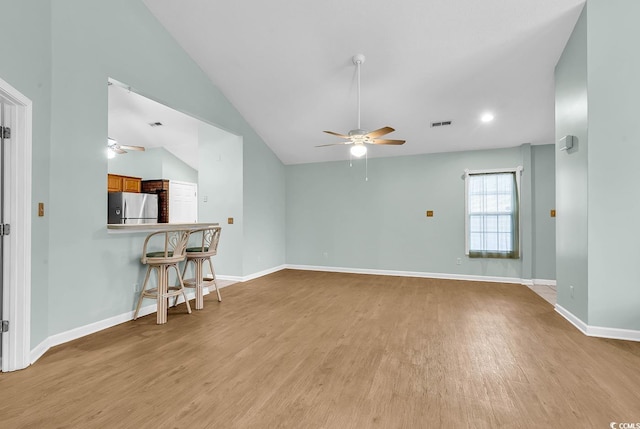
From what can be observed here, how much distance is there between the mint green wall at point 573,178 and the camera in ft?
10.5

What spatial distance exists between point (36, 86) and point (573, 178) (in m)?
5.41

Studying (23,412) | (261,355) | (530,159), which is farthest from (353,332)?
(530,159)

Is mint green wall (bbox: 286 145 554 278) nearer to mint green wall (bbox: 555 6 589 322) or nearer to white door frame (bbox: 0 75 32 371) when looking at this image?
mint green wall (bbox: 555 6 589 322)

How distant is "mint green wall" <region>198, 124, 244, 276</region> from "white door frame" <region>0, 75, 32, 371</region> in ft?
11.0

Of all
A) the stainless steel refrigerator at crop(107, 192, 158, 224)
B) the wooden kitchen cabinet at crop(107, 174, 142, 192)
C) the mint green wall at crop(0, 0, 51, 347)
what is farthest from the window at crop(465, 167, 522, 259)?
the wooden kitchen cabinet at crop(107, 174, 142, 192)

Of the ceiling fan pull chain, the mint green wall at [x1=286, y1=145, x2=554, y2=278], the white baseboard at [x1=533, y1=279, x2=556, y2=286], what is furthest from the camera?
the ceiling fan pull chain

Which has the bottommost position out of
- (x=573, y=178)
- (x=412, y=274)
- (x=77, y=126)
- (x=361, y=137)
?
(x=412, y=274)

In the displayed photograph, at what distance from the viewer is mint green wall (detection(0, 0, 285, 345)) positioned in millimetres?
2598

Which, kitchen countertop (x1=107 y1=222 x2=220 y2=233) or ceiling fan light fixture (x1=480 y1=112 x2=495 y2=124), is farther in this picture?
ceiling fan light fixture (x1=480 y1=112 x2=495 y2=124)

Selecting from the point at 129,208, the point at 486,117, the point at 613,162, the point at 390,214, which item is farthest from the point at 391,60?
the point at 129,208

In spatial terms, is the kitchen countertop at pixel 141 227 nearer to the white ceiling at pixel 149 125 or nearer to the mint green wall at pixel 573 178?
the white ceiling at pixel 149 125

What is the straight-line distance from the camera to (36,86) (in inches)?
102

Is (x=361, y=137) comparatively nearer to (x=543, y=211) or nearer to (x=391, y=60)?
(x=391, y=60)

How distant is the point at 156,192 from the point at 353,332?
21.5 ft
